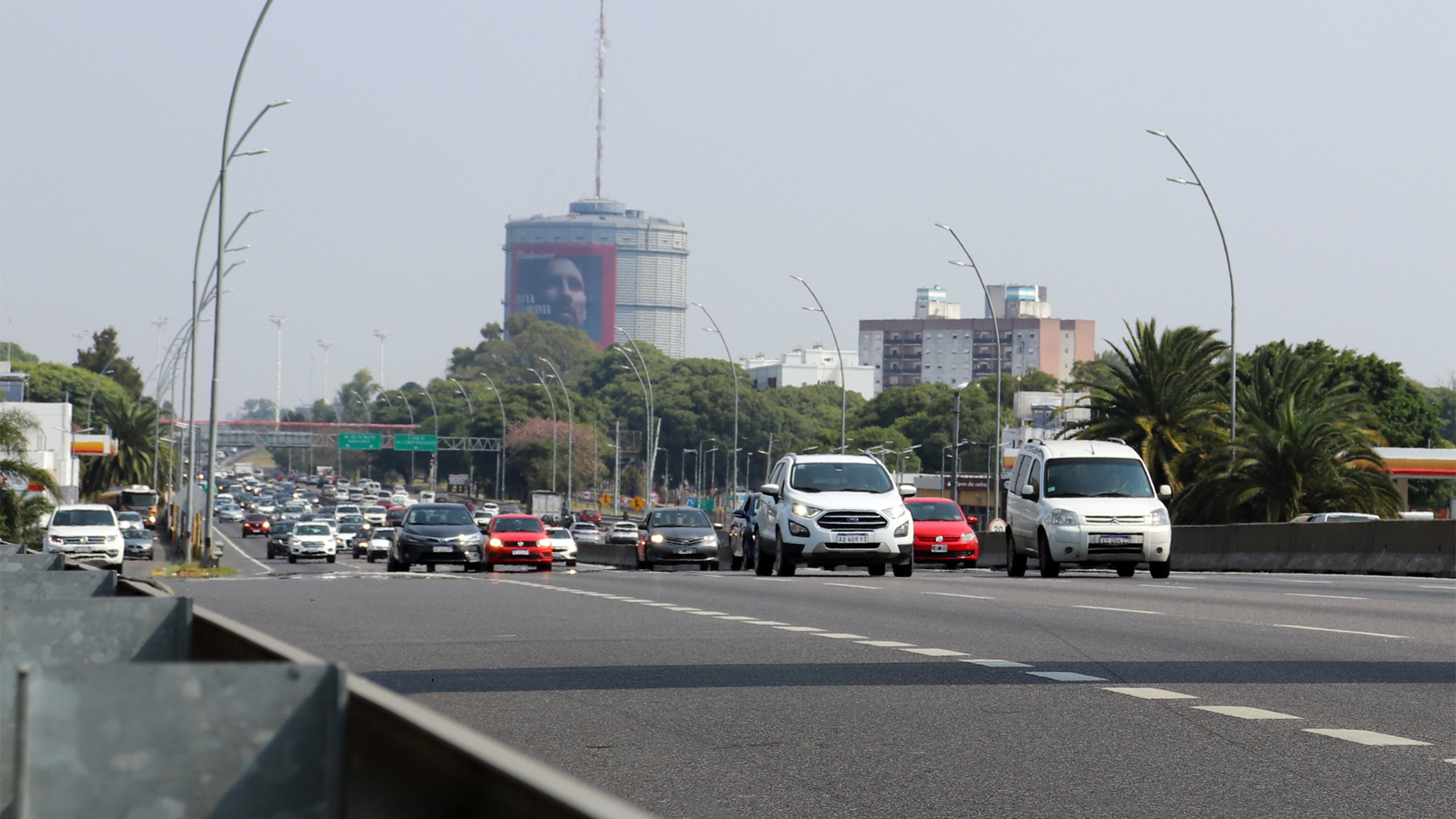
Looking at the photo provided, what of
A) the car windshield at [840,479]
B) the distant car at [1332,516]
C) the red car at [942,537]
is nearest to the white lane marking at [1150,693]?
the car windshield at [840,479]

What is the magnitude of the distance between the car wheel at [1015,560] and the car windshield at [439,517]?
12.7 meters

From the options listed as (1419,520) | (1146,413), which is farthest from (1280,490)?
(1419,520)

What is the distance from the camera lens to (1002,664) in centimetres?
1243

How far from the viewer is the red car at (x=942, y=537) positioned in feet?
126

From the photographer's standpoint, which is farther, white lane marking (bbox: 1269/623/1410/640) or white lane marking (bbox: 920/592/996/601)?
white lane marking (bbox: 920/592/996/601)

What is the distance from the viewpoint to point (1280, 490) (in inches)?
1877

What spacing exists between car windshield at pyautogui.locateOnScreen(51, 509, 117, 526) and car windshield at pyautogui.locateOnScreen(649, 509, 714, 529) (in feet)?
57.6

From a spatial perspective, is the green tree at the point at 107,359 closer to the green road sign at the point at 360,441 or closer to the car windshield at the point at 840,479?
the green road sign at the point at 360,441

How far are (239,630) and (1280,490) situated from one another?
4558cm

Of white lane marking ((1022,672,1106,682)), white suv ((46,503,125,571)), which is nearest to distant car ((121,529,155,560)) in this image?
white suv ((46,503,125,571))

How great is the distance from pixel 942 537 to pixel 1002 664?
26.2 meters

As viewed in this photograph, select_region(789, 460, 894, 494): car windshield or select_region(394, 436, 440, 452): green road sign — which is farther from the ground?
select_region(394, 436, 440, 452): green road sign

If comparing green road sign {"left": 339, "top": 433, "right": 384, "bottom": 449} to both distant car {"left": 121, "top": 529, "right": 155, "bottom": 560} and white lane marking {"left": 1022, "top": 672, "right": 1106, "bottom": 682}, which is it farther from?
white lane marking {"left": 1022, "top": 672, "right": 1106, "bottom": 682}

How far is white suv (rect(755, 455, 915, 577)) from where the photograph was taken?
27828 millimetres
